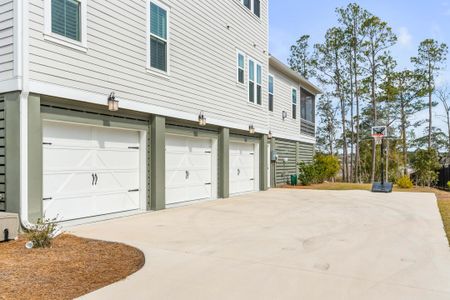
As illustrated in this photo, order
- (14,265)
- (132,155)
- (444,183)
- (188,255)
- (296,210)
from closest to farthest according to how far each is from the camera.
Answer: (14,265) < (188,255) < (132,155) < (296,210) < (444,183)

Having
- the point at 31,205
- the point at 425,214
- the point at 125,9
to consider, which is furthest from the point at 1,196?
the point at 425,214

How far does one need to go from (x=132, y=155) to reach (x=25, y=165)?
2823 mm

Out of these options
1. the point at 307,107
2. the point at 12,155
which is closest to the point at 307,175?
the point at 307,107

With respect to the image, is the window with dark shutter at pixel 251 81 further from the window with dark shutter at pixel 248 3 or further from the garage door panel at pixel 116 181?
the garage door panel at pixel 116 181

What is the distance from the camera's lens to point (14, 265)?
446 centimetres

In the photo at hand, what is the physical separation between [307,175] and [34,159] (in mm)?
14146

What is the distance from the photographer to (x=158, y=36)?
361 inches

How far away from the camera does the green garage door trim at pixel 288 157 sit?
58.2 ft

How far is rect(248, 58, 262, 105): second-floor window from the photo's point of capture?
46.2ft

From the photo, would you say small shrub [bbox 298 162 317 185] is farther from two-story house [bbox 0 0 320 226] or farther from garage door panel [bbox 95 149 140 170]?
garage door panel [bbox 95 149 140 170]

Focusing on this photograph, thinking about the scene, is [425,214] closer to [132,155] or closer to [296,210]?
[296,210]

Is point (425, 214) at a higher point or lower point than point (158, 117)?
lower

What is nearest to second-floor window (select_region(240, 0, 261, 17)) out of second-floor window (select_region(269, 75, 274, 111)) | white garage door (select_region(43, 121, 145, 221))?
second-floor window (select_region(269, 75, 274, 111))

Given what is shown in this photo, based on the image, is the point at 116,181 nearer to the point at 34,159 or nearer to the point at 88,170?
the point at 88,170
